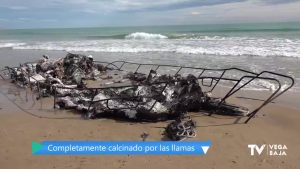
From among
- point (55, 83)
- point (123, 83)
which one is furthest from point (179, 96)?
point (55, 83)

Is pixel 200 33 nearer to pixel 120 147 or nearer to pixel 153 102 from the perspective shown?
pixel 153 102

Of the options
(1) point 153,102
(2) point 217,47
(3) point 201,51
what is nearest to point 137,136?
(1) point 153,102

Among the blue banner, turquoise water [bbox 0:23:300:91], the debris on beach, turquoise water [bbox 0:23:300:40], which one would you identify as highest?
turquoise water [bbox 0:23:300:40]

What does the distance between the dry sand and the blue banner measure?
0.15 m

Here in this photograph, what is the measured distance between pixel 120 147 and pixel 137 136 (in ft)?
1.64

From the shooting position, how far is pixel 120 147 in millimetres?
4840

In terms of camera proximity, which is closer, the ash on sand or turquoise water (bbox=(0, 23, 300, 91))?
the ash on sand

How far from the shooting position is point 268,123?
5816 millimetres

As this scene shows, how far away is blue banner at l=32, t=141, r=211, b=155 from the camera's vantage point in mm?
4629

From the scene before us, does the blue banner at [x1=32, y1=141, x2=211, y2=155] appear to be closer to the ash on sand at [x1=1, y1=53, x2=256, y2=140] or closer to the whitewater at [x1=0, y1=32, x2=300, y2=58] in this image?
the ash on sand at [x1=1, y1=53, x2=256, y2=140]

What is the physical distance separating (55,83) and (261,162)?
649 centimetres

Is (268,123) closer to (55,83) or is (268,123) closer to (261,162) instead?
(261,162)

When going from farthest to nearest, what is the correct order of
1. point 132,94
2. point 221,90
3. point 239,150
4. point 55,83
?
point 55,83
point 221,90
point 132,94
point 239,150

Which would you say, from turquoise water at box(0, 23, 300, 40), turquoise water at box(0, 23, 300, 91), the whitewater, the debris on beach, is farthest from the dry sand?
turquoise water at box(0, 23, 300, 40)
